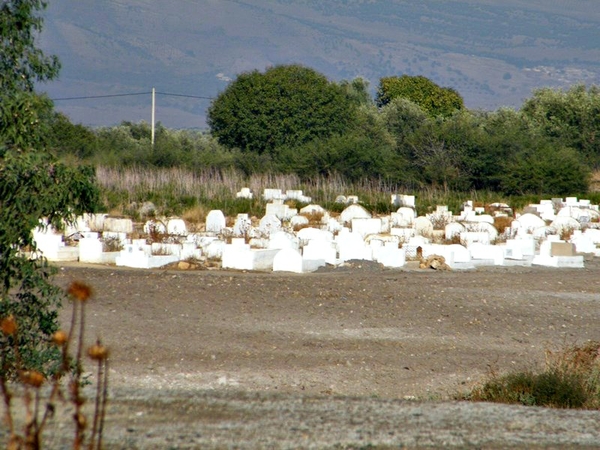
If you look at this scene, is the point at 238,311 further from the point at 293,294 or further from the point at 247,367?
the point at 247,367

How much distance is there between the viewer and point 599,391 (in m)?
7.44

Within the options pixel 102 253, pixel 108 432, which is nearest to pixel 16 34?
pixel 108 432

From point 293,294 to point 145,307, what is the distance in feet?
6.94

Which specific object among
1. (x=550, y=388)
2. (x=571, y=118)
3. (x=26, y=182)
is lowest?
(x=550, y=388)

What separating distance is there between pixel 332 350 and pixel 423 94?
6278 centimetres

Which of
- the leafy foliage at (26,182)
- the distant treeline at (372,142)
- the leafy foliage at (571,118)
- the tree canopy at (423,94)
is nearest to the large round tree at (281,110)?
the distant treeline at (372,142)

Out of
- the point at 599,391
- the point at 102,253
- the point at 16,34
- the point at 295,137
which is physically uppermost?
the point at 295,137

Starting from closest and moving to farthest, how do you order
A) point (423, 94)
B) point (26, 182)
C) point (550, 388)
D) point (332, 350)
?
point (26, 182) → point (550, 388) → point (332, 350) → point (423, 94)

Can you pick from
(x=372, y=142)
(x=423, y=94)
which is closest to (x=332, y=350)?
(x=372, y=142)

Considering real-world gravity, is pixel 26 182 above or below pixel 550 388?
above

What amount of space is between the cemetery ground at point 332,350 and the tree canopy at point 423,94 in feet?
177

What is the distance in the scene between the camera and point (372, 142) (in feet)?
131

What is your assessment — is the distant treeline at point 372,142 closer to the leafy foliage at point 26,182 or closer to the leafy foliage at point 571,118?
the leafy foliage at point 571,118

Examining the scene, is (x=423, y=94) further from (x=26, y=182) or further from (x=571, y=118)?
(x=26, y=182)
